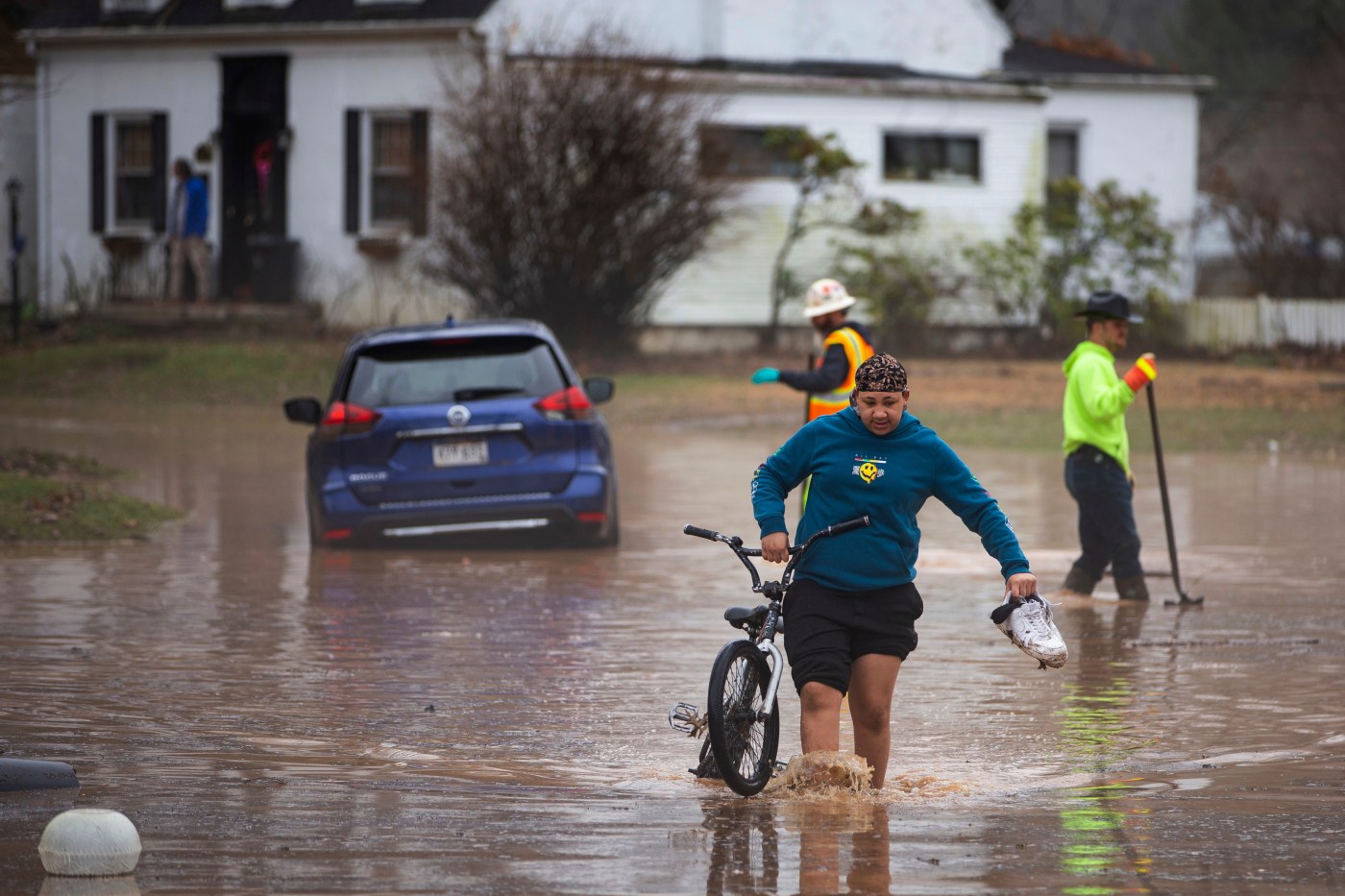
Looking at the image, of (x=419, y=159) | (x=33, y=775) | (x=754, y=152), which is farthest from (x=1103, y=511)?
(x=754, y=152)

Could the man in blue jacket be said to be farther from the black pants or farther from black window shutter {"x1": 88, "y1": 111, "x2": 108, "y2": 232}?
the black pants

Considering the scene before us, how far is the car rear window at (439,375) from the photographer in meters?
14.0

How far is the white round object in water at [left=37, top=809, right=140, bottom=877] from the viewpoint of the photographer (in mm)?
5945

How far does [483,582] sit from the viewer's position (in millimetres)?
12930

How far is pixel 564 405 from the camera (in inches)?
555

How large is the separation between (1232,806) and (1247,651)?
3.56 m

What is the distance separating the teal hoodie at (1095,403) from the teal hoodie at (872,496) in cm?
449

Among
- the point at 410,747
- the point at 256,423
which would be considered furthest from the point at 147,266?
the point at 410,747

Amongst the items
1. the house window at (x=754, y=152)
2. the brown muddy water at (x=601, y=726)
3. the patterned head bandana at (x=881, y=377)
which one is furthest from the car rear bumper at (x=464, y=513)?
the house window at (x=754, y=152)

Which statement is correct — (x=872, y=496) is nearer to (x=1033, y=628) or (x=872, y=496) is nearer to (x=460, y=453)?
(x=1033, y=628)

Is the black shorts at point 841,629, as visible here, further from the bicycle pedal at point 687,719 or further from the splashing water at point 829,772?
the bicycle pedal at point 687,719

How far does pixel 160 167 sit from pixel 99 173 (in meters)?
1.29

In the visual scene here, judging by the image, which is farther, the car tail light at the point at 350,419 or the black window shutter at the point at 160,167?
the black window shutter at the point at 160,167

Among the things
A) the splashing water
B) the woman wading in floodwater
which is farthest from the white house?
the splashing water
